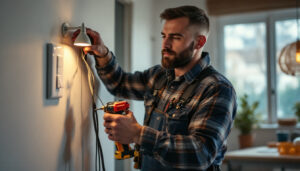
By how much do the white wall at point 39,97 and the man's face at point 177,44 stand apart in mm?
376

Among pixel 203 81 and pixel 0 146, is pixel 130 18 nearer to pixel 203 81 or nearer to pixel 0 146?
pixel 203 81

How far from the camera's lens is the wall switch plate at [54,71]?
116cm

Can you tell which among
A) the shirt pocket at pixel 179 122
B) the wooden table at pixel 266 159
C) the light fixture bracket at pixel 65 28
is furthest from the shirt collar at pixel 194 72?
the wooden table at pixel 266 159

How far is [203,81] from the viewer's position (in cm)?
134

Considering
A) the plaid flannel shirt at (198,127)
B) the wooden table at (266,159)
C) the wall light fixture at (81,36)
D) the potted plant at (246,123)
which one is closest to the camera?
the plaid flannel shirt at (198,127)

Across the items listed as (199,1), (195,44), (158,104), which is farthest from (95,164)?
(199,1)

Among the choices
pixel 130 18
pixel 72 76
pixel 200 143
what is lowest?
pixel 200 143

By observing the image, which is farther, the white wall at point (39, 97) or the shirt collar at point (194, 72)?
the shirt collar at point (194, 72)

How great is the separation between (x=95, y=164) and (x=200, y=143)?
620 millimetres

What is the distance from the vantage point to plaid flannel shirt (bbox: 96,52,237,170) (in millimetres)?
1126

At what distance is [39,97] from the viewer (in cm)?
111

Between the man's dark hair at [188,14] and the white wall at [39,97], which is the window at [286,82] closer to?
the man's dark hair at [188,14]

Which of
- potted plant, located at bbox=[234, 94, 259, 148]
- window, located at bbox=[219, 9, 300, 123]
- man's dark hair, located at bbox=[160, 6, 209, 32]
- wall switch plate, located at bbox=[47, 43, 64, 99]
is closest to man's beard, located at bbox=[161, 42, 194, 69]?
man's dark hair, located at bbox=[160, 6, 209, 32]


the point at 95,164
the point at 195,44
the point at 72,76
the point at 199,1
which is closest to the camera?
the point at 72,76
